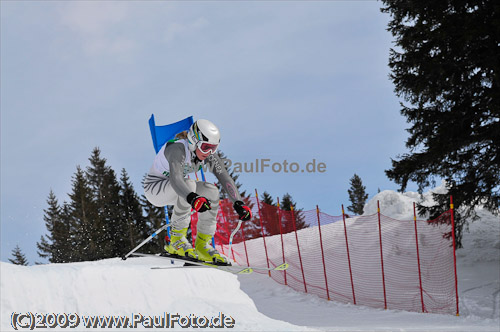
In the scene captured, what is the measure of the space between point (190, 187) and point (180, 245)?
714 mm

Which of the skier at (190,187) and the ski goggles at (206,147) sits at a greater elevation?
the ski goggles at (206,147)

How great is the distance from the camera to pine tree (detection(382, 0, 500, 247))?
11961 millimetres

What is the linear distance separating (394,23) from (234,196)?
11.1 m

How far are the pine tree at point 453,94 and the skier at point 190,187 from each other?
9523 mm

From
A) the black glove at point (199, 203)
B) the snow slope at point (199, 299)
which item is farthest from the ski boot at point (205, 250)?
the black glove at point (199, 203)

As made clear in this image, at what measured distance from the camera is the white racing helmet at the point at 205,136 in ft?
13.2

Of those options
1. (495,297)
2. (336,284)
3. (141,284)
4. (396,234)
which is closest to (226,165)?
(141,284)

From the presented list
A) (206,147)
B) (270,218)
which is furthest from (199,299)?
(270,218)

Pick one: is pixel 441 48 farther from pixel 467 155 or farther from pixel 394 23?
pixel 467 155

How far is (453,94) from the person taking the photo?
12.7 meters

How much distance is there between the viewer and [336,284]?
12812 mm

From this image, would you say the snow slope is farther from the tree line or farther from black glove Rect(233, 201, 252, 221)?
the tree line

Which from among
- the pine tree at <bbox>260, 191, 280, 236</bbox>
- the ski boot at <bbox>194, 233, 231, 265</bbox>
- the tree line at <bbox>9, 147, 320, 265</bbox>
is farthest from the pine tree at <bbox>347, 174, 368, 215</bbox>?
the ski boot at <bbox>194, 233, 231, 265</bbox>

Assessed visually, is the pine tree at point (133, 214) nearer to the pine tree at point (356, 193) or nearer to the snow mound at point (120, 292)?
the snow mound at point (120, 292)
